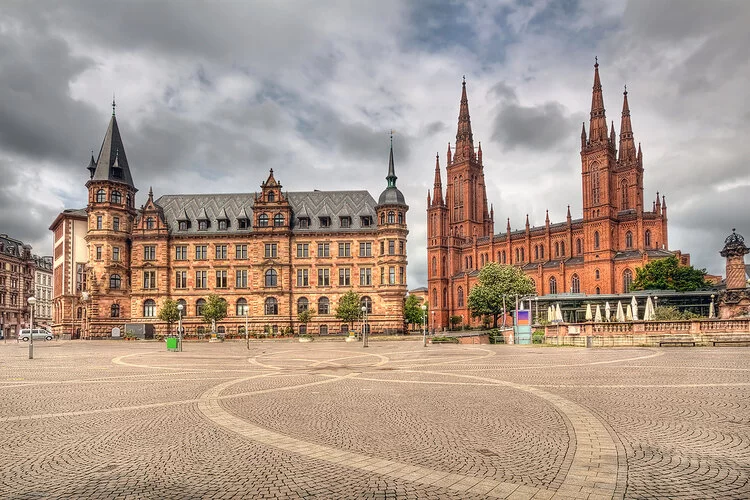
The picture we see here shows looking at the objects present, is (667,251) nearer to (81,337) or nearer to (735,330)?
(735,330)

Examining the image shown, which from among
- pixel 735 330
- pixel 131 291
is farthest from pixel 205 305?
pixel 735 330

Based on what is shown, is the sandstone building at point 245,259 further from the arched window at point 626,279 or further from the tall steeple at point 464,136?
the tall steeple at point 464,136

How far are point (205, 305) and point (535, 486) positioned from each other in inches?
2338

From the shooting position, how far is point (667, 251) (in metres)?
87.4

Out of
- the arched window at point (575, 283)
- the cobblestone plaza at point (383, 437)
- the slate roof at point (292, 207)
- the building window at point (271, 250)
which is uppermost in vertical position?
the slate roof at point (292, 207)

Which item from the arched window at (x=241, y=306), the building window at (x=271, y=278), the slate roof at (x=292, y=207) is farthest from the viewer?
the slate roof at (x=292, y=207)

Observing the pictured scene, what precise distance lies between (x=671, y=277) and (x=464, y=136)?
205 feet

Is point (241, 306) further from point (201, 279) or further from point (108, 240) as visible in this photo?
point (108, 240)

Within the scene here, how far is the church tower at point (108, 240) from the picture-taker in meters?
64.8

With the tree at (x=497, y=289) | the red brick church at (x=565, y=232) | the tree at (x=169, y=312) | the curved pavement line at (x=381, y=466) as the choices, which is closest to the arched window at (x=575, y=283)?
the red brick church at (x=565, y=232)

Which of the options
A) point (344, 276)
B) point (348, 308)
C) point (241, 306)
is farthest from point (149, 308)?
point (348, 308)

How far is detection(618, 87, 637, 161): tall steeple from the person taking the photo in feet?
360

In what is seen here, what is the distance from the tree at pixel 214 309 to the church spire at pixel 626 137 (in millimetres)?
86724

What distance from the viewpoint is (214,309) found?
60.5 meters
